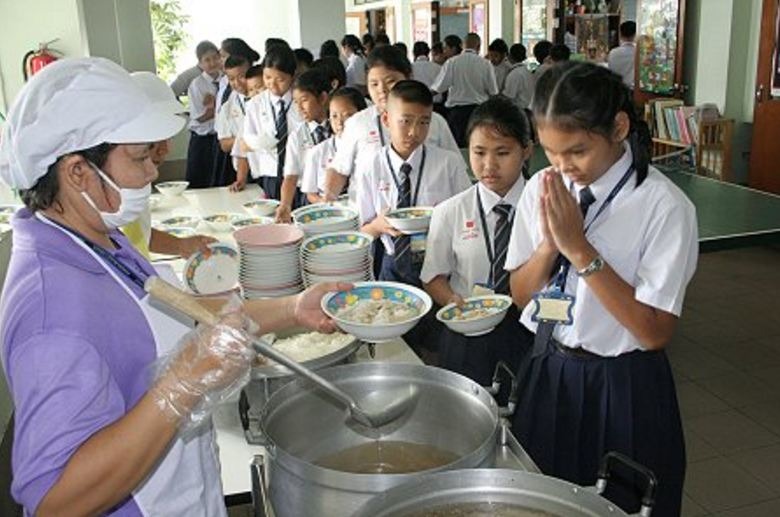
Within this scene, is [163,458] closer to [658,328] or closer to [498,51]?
[658,328]

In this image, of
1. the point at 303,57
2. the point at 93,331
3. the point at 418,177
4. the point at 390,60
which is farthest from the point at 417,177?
the point at 303,57

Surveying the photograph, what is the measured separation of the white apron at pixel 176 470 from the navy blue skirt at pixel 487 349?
92 centimetres

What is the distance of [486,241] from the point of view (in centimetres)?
199

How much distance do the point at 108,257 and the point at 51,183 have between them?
4.9 inches

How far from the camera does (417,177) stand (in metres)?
2.50

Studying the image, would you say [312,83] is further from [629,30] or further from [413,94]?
[629,30]

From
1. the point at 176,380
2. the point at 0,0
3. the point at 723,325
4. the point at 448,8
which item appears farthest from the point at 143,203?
the point at 448,8

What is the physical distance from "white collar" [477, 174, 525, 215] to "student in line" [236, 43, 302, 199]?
5.48ft

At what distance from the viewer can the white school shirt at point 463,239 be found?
6.54 feet

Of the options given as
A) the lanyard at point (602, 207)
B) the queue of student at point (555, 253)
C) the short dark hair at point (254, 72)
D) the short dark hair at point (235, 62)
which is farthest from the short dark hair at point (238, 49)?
the lanyard at point (602, 207)

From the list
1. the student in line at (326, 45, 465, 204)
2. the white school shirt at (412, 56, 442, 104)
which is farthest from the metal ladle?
the white school shirt at (412, 56, 442, 104)

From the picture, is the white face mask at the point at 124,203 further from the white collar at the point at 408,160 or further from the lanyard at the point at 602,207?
the white collar at the point at 408,160

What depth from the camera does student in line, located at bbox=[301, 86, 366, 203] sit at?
3127mm

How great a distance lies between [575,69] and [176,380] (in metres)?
0.96
